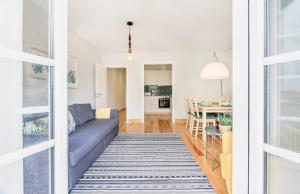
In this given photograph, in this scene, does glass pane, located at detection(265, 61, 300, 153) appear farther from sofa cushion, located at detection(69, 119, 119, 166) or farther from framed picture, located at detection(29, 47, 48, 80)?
sofa cushion, located at detection(69, 119, 119, 166)

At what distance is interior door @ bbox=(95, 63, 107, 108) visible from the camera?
6254 mm

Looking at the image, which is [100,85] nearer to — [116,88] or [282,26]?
[116,88]

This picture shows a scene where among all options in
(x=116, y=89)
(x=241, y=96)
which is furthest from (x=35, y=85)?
(x=116, y=89)

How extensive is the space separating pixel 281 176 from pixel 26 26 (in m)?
1.65

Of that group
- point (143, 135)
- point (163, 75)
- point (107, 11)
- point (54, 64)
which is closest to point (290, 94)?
point (54, 64)

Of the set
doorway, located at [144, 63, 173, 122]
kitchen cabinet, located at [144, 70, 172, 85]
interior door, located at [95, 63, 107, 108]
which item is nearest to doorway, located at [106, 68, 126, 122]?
doorway, located at [144, 63, 173, 122]

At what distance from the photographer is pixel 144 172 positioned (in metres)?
2.67

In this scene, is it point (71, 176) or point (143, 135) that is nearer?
point (71, 176)

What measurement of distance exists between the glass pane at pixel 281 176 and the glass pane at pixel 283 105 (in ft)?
0.29

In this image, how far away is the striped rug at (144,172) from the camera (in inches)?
87.9

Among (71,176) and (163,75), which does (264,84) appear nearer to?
(71,176)

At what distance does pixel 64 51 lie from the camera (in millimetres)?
1298

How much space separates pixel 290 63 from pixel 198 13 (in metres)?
3.21

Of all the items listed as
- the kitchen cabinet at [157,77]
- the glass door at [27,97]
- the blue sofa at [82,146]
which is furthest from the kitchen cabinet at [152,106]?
the glass door at [27,97]
